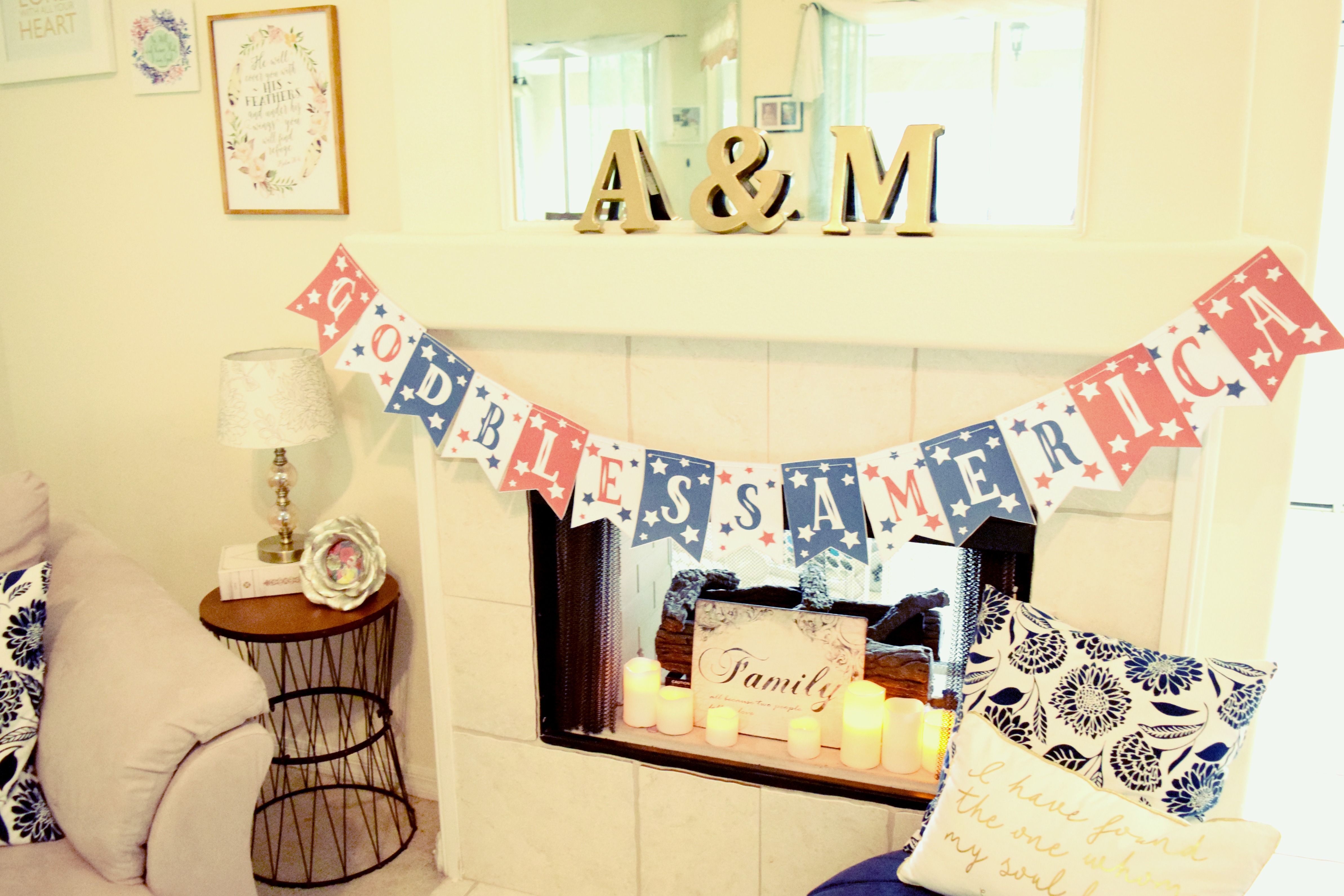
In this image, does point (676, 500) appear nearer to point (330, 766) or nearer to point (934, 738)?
point (934, 738)

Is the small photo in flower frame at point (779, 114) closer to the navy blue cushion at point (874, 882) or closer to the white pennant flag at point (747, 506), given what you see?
the white pennant flag at point (747, 506)

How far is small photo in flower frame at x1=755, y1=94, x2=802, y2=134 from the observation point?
5.12ft

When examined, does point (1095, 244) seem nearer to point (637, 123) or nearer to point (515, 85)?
point (637, 123)

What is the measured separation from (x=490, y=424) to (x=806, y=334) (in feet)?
1.82

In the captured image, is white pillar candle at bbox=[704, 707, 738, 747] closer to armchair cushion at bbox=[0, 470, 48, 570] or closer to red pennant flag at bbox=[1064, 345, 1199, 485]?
red pennant flag at bbox=[1064, 345, 1199, 485]

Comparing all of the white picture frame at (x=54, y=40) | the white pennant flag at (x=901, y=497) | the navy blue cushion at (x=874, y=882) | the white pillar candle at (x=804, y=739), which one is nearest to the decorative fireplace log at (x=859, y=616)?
the white pillar candle at (x=804, y=739)

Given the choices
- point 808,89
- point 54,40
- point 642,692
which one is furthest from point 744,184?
point 54,40

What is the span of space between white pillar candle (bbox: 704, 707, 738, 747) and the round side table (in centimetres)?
70

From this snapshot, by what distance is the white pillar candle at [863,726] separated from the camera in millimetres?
1751

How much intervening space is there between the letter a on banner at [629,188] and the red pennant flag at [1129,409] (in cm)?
69

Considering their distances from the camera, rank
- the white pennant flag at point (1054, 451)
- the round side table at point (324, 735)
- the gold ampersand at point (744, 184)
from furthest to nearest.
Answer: the round side table at point (324, 735) → the gold ampersand at point (744, 184) → the white pennant flag at point (1054, 451)

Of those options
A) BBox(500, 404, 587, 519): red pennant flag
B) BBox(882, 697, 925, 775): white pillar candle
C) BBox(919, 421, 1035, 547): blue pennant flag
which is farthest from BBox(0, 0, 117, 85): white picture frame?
BBox(882, 697, 925, 775): white pillar candle

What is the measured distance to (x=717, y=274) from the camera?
61.1 inches

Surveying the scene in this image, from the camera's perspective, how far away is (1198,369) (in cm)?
138
